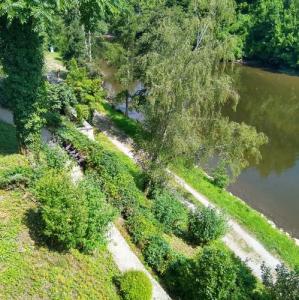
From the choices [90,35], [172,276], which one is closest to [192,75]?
[172,276]

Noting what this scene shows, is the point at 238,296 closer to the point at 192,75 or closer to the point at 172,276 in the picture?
the point at 172,276

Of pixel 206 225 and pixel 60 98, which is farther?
pixel 60 98

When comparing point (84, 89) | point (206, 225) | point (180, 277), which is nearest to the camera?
point (180, 277)

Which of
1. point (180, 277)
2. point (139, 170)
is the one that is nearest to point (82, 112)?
point (139, 170)

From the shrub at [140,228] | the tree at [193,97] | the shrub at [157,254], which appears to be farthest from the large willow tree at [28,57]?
the shrub at [157,254]

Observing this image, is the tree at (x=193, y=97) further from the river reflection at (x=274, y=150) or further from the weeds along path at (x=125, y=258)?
the weeds along path at (x=125, y=258)

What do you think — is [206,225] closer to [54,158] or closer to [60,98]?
[54,158]
